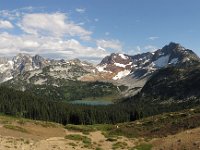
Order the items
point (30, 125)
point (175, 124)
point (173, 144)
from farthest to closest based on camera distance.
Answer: point (30, 125) < point (175, 124) < point (173, 144)

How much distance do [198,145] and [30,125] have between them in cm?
4281

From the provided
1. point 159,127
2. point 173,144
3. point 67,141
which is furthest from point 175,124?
point 67,141

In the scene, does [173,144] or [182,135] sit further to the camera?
[182,135]

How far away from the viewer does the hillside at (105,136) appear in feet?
198

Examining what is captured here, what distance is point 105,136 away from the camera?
248ft

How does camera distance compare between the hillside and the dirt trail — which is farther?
the hillside

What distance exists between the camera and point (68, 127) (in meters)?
84.8

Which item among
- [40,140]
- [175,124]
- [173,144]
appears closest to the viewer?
[173,144]

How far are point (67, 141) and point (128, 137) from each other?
15.5 m

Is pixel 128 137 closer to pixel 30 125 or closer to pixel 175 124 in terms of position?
pixel 175 124

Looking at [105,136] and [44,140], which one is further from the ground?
[44,140]

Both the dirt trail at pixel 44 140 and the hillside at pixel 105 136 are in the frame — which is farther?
the hillside at pixel 105 136

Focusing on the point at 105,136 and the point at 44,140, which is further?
the point at 105,136

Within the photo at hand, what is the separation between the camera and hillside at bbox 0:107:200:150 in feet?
198
